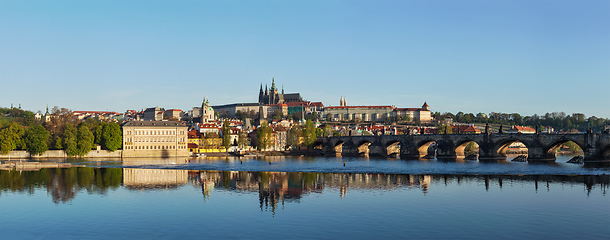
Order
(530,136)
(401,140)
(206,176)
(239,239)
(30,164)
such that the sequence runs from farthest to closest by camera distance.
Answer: (401,140), (530,136), (30,164), (206,176), (239,239)

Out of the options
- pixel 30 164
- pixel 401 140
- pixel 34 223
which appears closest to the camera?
pixel 34 223

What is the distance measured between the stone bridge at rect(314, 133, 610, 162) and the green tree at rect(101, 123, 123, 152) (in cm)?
4335

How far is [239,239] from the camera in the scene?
68.5 ft

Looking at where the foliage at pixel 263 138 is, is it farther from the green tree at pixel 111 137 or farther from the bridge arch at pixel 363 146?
the green tree at pixel 111 137

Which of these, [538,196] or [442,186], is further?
[442,186]

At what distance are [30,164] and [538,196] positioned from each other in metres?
53.7

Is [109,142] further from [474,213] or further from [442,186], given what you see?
[474,213]

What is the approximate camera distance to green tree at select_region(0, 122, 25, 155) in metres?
81.6

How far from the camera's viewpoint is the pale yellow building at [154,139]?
3799 inches

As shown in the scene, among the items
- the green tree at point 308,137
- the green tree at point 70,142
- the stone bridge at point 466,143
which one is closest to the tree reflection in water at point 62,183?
the green tree at point 70,142

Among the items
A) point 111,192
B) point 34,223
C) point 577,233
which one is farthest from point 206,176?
point 577,233

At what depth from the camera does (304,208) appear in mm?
28812

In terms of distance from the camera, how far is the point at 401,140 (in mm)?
95750

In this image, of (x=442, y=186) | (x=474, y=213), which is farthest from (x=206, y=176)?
(x=474, y=213)
